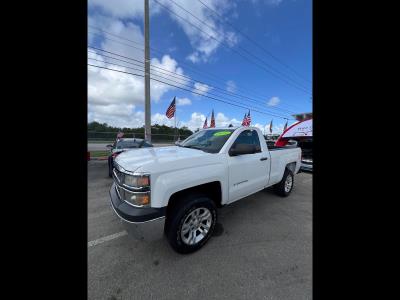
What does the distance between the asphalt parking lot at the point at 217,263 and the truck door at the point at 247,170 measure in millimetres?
670

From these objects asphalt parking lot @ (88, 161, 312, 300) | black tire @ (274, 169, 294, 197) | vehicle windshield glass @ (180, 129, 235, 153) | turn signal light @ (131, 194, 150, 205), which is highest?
vehicle windshield glass @ (180, 129, 235, 153)

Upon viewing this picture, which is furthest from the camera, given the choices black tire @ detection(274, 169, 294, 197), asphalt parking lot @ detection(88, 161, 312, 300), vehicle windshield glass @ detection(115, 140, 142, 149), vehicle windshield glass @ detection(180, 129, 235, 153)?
vehicle windshield glass @ detection(115, 140, 142, 149)

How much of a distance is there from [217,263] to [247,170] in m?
1.55

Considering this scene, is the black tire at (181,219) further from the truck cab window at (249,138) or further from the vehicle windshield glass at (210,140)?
the truck cab window at (249,138)

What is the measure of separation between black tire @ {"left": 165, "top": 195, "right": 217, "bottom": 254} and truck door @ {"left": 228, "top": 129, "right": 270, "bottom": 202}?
25.3 inches

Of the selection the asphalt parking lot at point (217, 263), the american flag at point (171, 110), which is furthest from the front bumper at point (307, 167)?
the american flag at point (171, 110)

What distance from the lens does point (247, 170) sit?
10.5 ft

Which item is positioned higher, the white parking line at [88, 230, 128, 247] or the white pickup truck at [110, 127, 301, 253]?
the white pickup truck at [110, 127, 301, 253]

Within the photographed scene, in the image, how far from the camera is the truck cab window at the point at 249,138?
3.42 meters

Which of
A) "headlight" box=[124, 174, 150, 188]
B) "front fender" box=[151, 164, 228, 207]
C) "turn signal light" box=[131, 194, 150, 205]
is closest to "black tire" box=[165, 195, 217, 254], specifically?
"front fender" box=[151, 164, 228, 207]

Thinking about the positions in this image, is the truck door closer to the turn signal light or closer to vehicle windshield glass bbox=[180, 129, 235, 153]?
vehicle windshield glass bbox=[180, 129, 235, 153]

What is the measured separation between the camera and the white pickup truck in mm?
2158
